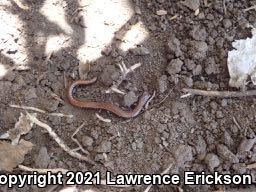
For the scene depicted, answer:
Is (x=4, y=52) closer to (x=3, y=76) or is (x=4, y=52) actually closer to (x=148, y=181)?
(x=3, y=76)

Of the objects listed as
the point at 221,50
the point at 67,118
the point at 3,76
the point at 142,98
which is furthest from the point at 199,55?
the point at 3,76

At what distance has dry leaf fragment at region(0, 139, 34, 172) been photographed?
12.9 ft

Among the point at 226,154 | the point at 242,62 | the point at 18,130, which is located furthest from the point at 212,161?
the point at 18,130

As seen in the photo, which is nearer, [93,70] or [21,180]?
[21,180]

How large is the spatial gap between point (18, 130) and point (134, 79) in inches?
38.2

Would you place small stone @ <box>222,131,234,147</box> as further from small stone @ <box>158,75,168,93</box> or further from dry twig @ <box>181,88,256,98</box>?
small stone @ <box>158,75,168,93</box>

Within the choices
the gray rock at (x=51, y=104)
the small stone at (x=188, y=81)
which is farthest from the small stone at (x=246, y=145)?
the gray rock at (x=51, y=104)

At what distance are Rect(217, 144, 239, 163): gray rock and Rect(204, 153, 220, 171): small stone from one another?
0.04 meters

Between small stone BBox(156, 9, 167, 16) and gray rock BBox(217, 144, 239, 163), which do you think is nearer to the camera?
gray rock BBox(217, 144, 239, 163)

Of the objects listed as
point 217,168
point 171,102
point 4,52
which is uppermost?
point 4,52

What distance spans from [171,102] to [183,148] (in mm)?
376

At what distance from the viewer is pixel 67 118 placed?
4137mm

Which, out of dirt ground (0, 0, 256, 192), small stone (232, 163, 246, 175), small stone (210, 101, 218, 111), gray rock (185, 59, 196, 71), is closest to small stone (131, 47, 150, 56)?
dirt ground (0, 0, 256, 192)

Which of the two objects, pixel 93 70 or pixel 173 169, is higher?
pixel 93 70
